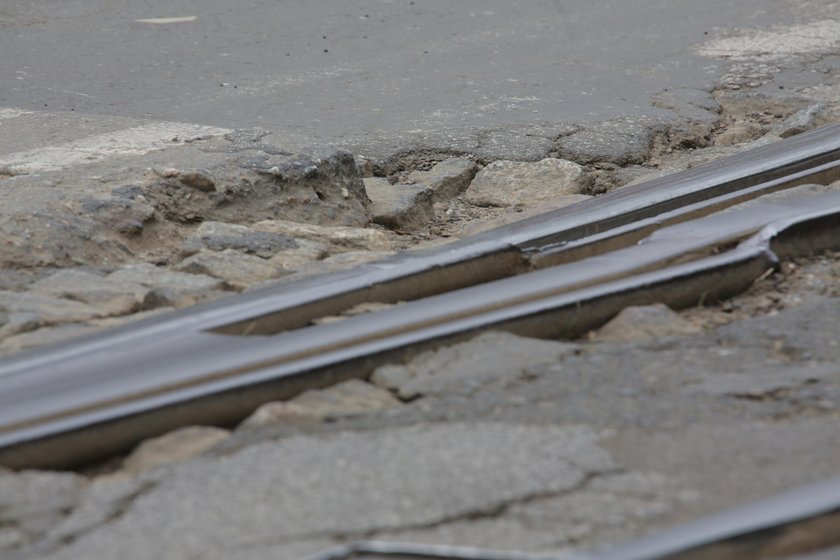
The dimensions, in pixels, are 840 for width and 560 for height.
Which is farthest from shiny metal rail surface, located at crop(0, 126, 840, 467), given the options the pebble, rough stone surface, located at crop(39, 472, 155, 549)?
the pebble

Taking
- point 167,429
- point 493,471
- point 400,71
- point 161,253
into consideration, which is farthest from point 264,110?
point 493,471

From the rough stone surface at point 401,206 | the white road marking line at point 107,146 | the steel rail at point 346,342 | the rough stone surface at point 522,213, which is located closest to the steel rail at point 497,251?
the steel rail at point 346,342

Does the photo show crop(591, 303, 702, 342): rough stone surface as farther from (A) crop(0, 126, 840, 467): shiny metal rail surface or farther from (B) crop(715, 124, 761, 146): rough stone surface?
(B) crop(715, 124, 761, 146): rough stone surface

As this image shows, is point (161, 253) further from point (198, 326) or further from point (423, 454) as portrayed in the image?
point (423, 454)

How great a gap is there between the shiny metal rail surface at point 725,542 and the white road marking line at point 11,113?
348 cm

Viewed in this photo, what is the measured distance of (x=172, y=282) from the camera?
3217mm

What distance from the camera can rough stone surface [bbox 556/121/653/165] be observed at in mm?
4629

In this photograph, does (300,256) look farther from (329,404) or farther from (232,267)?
(329,404)

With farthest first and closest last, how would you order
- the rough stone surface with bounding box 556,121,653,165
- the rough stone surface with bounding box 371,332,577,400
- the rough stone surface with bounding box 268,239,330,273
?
the rough stone surface with bounding box 556,121,653,165
the rough stone surface with bounding box 268,239,330,273
the rough stone surface with bounding box 371,332,577,400

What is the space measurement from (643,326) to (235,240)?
4.69 feet

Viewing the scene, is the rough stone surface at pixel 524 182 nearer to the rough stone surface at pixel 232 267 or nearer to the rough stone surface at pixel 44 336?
the rough stone surface at pixel 232 267

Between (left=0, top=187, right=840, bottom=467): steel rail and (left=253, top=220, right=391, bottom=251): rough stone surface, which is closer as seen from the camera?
(left=0, top=187, right=840, bottom=467): steel rail

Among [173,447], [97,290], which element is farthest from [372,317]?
[97,290]

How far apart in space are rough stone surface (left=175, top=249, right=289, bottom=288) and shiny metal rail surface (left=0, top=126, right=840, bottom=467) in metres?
0.38
